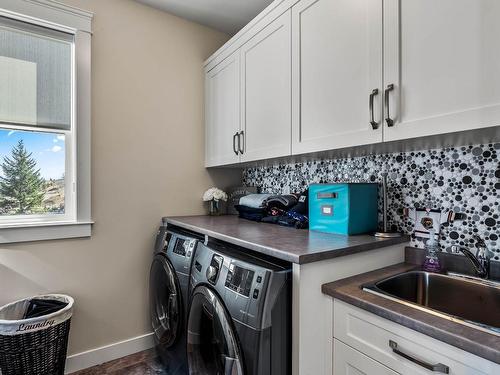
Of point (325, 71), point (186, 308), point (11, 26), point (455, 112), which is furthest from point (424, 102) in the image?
point (11, 26)

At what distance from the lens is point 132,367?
1933mm

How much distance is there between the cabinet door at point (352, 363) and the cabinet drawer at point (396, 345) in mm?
17

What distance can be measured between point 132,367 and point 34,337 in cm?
68

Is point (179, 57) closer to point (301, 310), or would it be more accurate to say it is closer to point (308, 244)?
point (308, 244)

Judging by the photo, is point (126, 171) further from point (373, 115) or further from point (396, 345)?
point (396, 345)

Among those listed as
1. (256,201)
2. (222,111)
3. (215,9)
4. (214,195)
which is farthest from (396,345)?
(215,9)

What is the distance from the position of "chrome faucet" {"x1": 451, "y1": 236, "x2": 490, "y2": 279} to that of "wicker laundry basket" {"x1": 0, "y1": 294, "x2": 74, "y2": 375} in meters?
2.07

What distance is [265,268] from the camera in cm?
106

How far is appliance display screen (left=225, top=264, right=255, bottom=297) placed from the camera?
1077 mm

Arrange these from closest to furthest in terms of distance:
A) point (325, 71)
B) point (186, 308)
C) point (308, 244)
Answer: point (308, 244) → point (325, 71) → point (186, 308)

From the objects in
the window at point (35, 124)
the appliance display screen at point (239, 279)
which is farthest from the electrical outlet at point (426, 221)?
the window at point (35, 124)

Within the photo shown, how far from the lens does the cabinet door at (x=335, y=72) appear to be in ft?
3.98

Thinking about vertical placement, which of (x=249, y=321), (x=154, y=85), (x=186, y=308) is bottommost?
(x=186, y=308)

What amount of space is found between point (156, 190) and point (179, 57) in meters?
1.11
